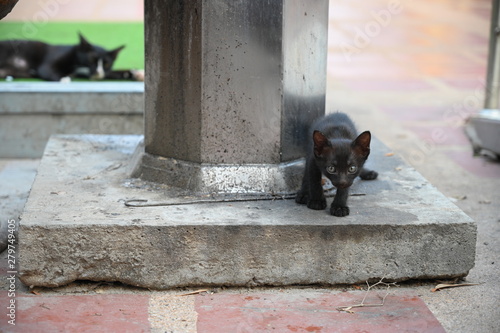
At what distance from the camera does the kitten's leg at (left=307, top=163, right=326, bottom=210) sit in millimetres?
3623

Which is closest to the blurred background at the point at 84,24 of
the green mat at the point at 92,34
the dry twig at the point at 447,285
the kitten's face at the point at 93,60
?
the green mat at the point at 92,34

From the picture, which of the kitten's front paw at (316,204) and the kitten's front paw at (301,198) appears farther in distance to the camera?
the kitten's front paw at (301,198)

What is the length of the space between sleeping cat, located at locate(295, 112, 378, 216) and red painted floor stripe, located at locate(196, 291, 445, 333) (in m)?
0.50

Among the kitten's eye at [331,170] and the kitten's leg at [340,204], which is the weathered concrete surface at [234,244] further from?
the kitten's eye at [331,170]

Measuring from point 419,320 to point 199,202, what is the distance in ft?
4.29

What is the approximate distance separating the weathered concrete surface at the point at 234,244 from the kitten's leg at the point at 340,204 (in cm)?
7

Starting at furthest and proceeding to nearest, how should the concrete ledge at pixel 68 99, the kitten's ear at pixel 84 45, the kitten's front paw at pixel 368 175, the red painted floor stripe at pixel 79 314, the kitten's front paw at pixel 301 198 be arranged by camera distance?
the kitten's ear at pixel 84 45 → the concrete ledge at pixel 68 99 → the kitten's front paw at pixel 368 175 → the kitten's front paw at pixel 301 198 → the red painted floor stripe at pixel 79 314

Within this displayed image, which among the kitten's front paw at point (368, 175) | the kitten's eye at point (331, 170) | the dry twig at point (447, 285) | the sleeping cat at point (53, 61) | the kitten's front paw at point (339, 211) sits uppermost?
the sleeping cat at point (53, 61)

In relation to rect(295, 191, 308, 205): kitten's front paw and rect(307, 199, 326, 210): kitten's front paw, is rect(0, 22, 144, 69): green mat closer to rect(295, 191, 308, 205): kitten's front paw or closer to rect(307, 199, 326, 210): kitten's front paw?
rect(295, 191, 308, 205): kitten's front paw

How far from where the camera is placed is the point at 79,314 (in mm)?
3143

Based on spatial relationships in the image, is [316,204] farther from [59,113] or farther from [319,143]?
[59,113]

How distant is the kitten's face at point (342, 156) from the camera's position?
135 inches

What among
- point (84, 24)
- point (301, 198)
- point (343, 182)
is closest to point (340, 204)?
point (343, 182)

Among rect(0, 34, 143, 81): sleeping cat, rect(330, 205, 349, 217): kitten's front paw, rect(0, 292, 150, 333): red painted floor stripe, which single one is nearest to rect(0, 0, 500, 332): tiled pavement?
rect(0, 292, 150, 333): red painted floor stripe
